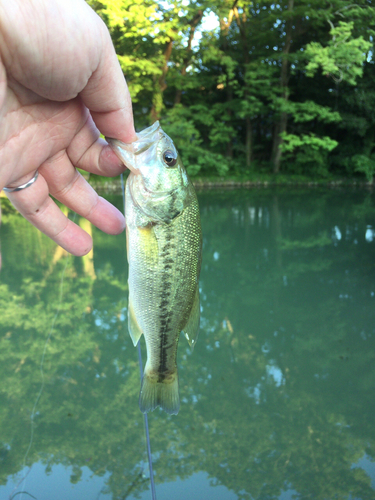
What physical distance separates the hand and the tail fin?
78 centimetres

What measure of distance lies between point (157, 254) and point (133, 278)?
0.47ft

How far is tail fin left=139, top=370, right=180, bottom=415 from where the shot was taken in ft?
5.71

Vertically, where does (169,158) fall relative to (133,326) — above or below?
above

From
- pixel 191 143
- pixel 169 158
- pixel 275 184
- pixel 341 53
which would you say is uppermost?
pixel 169 158

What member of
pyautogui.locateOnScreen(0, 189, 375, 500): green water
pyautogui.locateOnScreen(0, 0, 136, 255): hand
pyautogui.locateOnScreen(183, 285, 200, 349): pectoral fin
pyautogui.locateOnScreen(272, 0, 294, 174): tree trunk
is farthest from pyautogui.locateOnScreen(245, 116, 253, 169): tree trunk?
pyautogui.locateOnScreen(183, 285, 200, 349): pectoral fin

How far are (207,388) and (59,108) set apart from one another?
9.14 feet

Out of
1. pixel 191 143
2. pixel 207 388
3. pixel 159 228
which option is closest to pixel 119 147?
pixel 159 228

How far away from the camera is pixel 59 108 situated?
1.65m

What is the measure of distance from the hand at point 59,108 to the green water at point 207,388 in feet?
5.67

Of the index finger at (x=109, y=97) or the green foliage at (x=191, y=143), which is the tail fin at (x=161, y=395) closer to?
the index finger at (x=109, y=97)

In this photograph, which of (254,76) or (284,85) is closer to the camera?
(254,76)

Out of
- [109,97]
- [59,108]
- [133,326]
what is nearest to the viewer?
[109,97]

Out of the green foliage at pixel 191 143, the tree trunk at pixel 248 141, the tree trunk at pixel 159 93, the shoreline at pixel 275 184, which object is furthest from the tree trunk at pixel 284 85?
the tree trunk at pixel 159 93

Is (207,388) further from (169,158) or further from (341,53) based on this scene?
(341,53)
